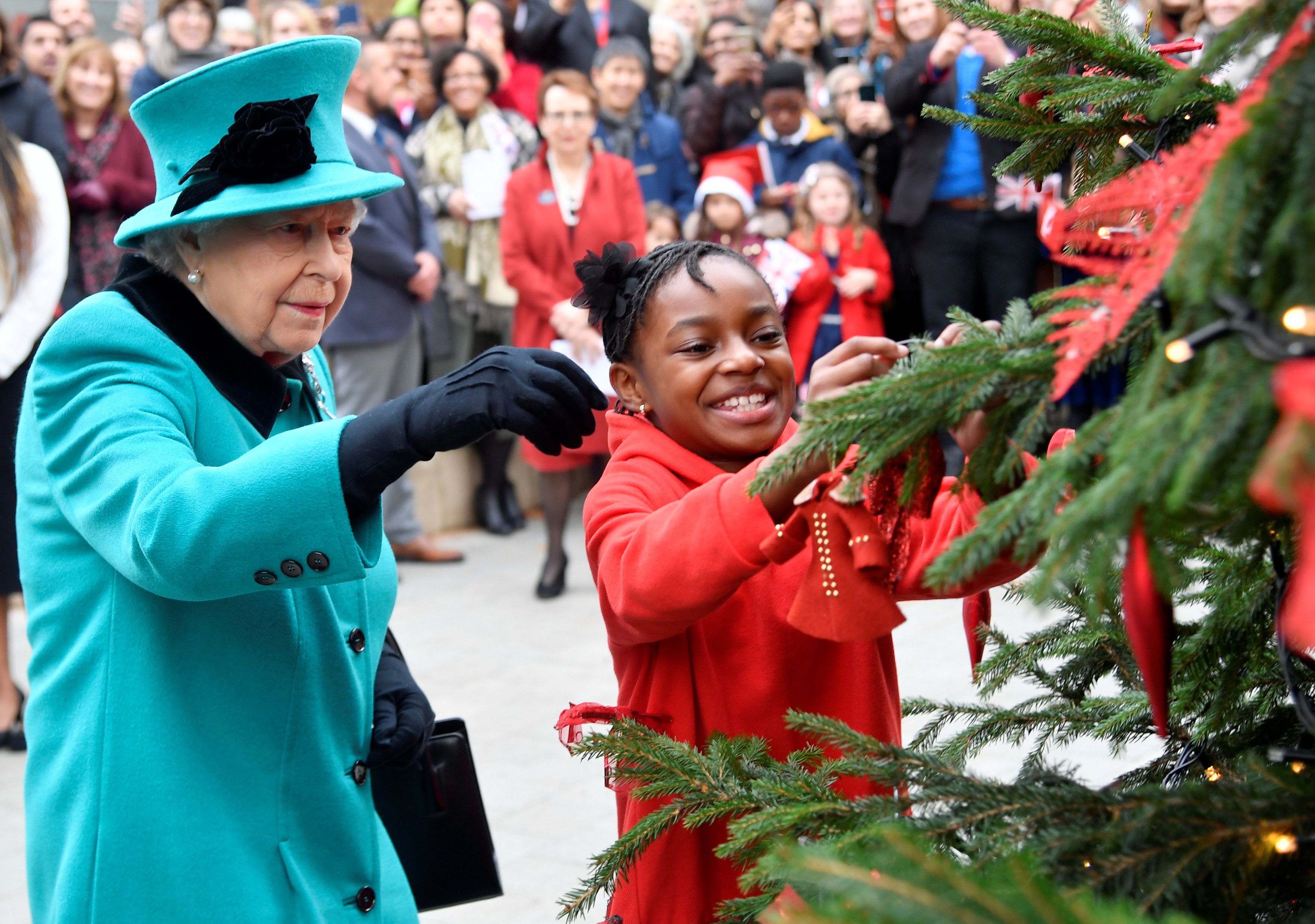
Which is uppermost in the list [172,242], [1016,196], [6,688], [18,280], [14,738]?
[172,242]

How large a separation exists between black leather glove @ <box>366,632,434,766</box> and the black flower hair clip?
0.67 m

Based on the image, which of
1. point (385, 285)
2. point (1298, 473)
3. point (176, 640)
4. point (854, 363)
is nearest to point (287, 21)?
point (385, 285)

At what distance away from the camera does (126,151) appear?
5711mm

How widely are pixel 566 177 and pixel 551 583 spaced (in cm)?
188

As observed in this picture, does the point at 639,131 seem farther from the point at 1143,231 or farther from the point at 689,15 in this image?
the point at 1143,231

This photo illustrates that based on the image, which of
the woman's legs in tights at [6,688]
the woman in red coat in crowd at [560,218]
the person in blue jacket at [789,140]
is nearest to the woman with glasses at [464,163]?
the woman in red coat in crowd at [560,218]

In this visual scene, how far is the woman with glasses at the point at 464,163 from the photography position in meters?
6.65

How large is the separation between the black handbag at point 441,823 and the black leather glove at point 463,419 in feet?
2.65

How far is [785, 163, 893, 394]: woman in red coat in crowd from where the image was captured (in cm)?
645

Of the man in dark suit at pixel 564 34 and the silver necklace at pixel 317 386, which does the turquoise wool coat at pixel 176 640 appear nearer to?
the silver necklace at pixel 317 386

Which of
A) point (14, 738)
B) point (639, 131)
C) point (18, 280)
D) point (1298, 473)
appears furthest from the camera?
point (639, 131)

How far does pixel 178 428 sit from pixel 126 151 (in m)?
4.61

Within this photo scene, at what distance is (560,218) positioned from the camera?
6.05 m

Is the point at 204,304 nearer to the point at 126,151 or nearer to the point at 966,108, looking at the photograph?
the point at 126,151
